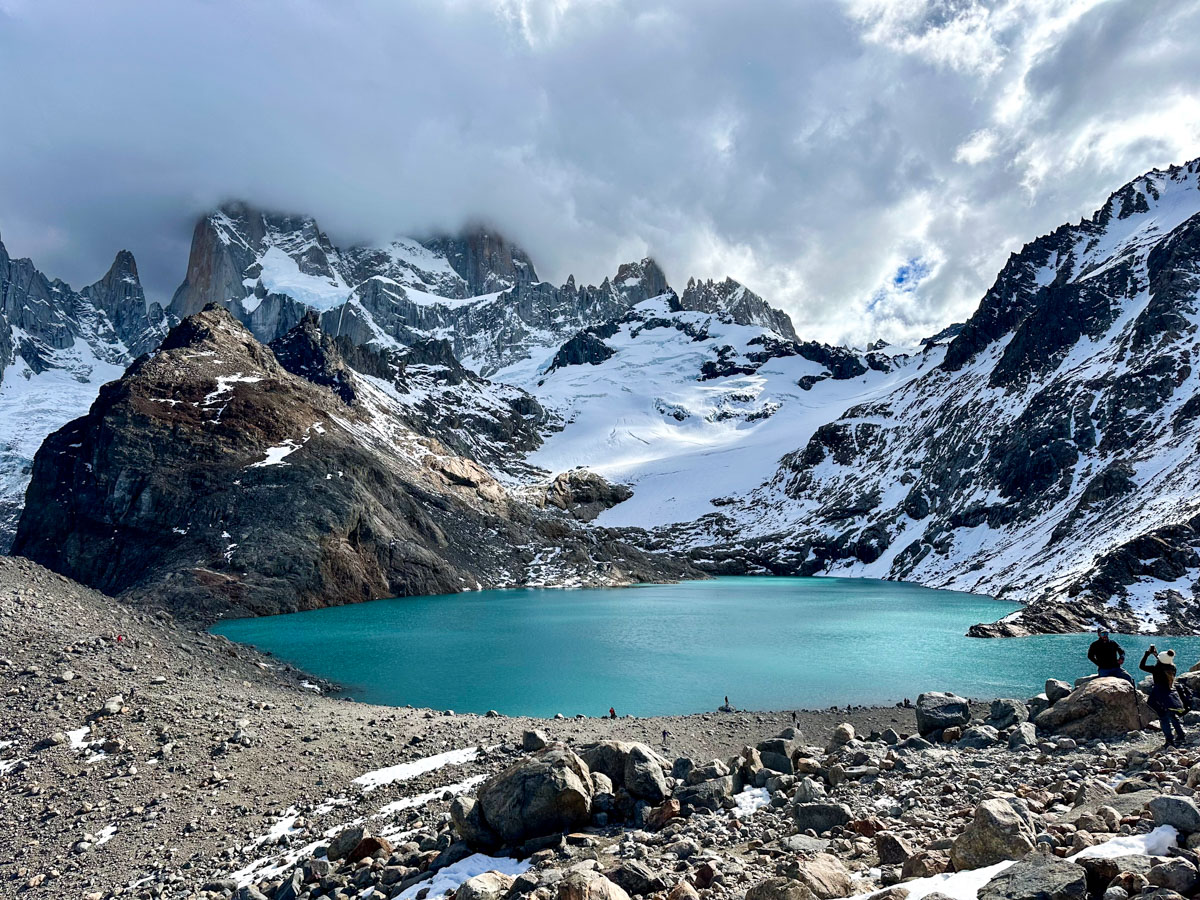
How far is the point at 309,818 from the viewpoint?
730 inches

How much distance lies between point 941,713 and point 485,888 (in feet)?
54.1

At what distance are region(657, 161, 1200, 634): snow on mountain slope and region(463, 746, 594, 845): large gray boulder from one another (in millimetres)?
54399

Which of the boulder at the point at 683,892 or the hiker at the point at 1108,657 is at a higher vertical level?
the hiker at the point at 1108,657

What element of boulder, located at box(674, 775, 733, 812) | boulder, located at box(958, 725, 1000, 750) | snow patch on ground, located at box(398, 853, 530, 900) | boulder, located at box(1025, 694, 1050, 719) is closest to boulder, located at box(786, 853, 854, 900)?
boulder, located at box(674, 775, 733, 812)

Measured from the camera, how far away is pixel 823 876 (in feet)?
31.2

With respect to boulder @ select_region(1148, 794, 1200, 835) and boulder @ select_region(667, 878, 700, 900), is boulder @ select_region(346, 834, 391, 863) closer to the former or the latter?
boulder @ select_region(667, 878, 700, 900)

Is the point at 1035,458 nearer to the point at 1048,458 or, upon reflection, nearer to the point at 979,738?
the point at 1048,458

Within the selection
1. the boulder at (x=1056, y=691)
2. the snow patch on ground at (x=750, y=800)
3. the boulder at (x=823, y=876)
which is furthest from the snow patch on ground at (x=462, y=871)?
the boulder at (x=1056, y=691)

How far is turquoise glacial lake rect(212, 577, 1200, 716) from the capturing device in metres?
39.6

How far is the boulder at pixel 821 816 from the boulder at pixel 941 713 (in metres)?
10.3

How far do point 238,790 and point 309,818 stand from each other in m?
3.22

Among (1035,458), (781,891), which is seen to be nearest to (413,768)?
(781,891)

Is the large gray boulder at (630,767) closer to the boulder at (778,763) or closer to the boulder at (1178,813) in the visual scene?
the boulder at (778,763)

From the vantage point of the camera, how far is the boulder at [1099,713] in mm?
17703
